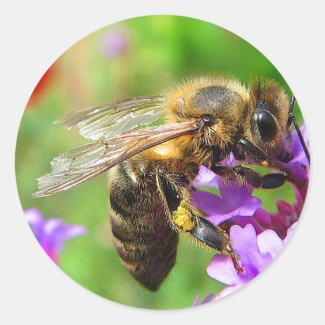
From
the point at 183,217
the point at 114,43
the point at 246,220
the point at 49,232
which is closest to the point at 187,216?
the point at 183,217

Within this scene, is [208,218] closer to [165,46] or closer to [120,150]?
[120,150]

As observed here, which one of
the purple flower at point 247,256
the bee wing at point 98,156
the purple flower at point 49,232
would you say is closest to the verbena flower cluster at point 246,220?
the purple flower at point 247,256

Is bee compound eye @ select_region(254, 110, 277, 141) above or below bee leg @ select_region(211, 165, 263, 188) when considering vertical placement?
above

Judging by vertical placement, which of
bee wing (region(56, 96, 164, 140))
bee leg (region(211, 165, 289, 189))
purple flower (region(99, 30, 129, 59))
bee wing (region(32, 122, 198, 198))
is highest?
purple flower (region(99, 30, 129, 59))

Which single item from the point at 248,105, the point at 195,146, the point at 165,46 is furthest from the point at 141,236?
the point at 165,46

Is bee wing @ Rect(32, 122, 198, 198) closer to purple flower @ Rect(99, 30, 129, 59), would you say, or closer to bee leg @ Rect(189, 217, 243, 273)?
bee leg @ Rect(189, 217, 243, 273)

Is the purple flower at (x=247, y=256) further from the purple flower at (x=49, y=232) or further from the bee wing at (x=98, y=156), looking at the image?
the purple flower at (x=49, y=232)

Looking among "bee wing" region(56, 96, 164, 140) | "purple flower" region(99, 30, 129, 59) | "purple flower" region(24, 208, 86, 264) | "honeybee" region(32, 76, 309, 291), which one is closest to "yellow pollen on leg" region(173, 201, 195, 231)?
"honeybee" region(32, 76, 309, 291)
